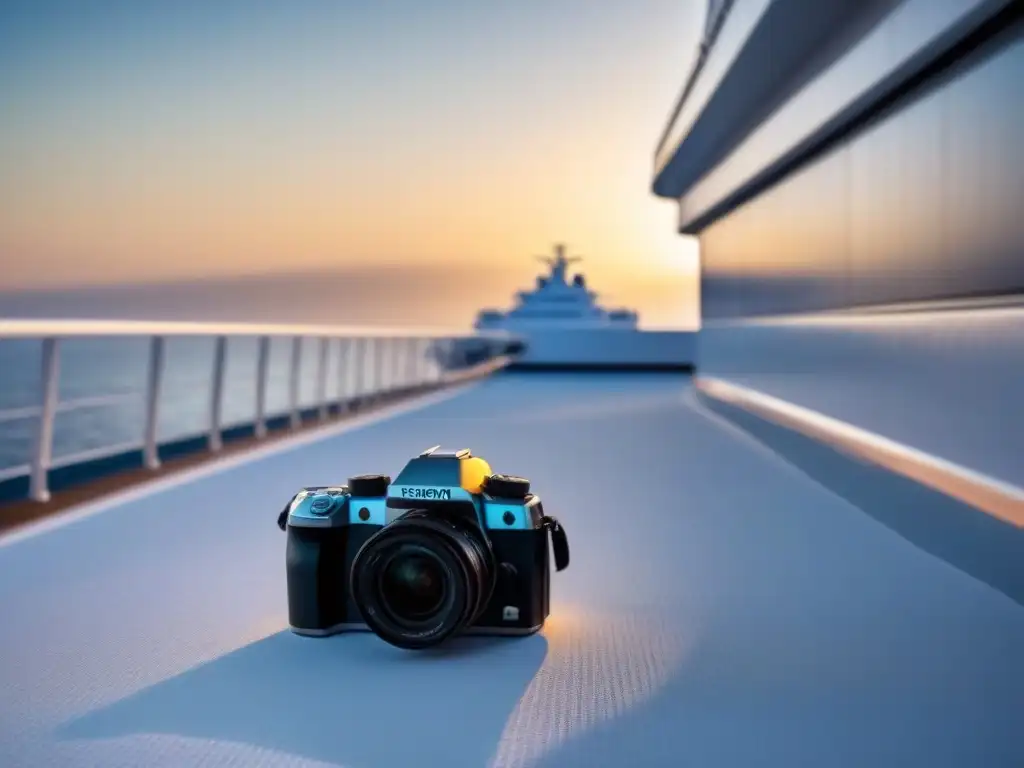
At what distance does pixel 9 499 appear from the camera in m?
4.60

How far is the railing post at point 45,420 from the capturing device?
4.53 m

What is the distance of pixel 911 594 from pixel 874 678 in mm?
854

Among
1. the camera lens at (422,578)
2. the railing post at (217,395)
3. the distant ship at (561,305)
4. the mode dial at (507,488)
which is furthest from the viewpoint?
the distant ship at (561,305)

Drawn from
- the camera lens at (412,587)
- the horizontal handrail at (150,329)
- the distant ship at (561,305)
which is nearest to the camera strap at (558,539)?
the camera lens at (412,587)

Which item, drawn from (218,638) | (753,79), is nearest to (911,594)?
(218,638)

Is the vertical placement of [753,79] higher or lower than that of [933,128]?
higher

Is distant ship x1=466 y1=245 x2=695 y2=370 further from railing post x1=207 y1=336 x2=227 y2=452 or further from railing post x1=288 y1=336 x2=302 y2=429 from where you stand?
railing post x1=207 y1=336 x2=227 y2=452

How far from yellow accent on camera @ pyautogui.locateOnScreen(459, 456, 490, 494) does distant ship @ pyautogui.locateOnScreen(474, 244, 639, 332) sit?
2838cm

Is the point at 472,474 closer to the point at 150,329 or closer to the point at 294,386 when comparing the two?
the point at 150,329

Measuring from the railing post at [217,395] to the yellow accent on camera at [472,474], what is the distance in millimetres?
4614

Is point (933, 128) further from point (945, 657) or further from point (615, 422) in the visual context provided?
point (615, 422)

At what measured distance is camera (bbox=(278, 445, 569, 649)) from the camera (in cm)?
207

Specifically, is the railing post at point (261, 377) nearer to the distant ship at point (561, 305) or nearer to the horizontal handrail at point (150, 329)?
the horizontal handrail at point (150, 329)

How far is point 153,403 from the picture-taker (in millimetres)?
5746
